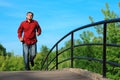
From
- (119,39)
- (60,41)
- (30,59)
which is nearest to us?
(60,41)

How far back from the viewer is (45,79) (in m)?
8.51

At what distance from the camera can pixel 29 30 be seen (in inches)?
497

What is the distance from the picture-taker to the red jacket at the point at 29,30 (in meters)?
12.6

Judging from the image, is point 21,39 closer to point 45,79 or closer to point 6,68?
point 45,79

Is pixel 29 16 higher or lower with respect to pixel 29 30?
higher

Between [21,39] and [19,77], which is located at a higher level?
[21,39]

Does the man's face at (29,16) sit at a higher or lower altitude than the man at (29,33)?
higher

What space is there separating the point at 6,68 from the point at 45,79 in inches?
1073

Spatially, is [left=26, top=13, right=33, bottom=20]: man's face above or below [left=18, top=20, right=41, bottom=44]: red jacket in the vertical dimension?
above

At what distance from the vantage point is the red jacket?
12.6 meters

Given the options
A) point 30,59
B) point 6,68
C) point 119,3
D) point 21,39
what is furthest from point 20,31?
point 119,3

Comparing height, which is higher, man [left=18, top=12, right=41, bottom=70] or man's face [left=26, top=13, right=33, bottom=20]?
man's face [left=26, top=13, right=33, bottom=20]

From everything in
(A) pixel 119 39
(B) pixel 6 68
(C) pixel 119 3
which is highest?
(C) pixel 119 3

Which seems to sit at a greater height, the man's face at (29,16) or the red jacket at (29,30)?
the man's face at (29,16)
